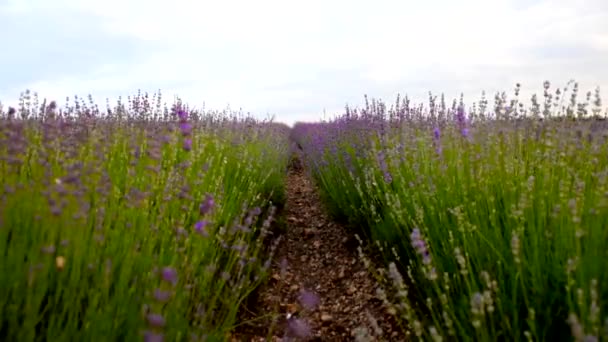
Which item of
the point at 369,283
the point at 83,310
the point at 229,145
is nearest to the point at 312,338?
the point at 369,283

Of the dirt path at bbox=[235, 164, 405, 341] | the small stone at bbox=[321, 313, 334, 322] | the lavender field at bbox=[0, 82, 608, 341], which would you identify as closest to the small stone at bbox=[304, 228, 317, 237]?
the dirt path at bbox=[235, 164, 405, 341]

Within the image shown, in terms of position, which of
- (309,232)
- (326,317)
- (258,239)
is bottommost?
(326,317)

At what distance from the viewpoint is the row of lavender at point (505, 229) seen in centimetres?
188

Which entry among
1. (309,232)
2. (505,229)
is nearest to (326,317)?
(505,229)

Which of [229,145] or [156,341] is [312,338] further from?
[229,145]

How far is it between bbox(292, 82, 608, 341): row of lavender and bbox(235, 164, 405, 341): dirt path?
209mm

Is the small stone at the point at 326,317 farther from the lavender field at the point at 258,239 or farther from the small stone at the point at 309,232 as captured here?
the small stone at the point at 309,232

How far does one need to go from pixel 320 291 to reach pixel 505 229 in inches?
61.2

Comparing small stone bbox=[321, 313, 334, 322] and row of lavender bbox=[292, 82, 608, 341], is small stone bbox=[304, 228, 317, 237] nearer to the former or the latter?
row of lavender bbox=[292, 82, 608, 341]

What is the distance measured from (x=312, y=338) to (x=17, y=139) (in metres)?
1.89

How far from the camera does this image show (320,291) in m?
3.83

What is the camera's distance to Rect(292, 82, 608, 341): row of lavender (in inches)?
73.9

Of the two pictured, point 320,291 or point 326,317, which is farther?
point 320,291

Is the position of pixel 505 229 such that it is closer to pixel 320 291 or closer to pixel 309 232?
pixel 320 291
